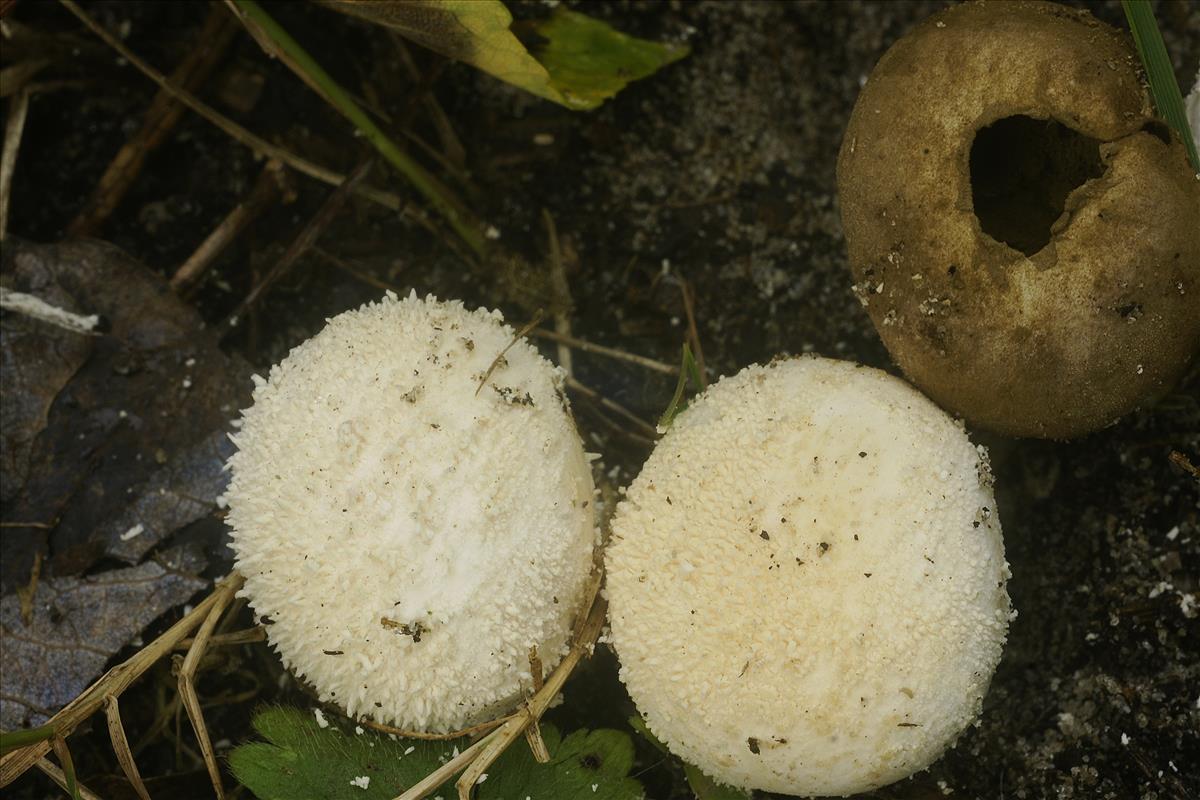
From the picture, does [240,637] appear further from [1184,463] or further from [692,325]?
[1184,463]

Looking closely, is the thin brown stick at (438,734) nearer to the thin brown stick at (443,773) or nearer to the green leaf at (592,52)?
the thin brown stick at (443,773)

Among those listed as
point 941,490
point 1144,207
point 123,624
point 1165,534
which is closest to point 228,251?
point 123,624

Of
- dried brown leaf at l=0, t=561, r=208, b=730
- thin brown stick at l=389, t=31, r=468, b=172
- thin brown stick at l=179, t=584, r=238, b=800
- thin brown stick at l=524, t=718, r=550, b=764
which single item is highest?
thin brown stick at l=389, t=31, r=468, b=172

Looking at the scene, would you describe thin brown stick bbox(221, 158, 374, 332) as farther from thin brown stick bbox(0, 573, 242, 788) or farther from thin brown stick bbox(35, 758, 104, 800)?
thin brown stick bbox(35, 758, 104, 800)

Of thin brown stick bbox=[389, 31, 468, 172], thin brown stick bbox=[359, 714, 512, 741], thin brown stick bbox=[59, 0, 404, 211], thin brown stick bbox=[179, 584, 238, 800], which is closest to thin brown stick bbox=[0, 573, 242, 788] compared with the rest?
thin brown stick bbox=[179, 584, 238, 800]

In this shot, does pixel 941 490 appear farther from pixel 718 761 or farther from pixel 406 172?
pixel 406 172

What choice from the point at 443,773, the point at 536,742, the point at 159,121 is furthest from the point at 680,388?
the point at 159,121
